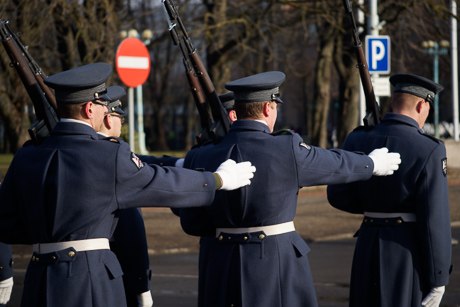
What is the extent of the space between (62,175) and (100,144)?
0.78 ft

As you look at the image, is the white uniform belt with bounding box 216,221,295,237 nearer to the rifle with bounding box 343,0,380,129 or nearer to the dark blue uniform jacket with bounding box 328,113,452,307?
the dark blue uniform jacket with bounding box 328,113,452,307

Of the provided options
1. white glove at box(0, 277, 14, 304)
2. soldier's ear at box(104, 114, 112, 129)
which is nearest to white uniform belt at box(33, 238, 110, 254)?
soldier's ear at box(104, 114, 112, 129)

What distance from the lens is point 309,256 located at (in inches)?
392

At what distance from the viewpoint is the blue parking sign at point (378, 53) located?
12148mm

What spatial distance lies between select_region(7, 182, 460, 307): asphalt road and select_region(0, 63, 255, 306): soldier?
3.52 metres

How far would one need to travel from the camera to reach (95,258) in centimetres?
396

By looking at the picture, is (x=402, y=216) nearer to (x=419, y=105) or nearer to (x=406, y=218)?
(x=406, y=218)

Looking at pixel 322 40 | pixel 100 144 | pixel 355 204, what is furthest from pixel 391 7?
pixel 100 144

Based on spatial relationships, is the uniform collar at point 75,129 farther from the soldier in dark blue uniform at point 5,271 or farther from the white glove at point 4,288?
the white glove at point 4,288

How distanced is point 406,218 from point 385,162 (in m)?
0.47

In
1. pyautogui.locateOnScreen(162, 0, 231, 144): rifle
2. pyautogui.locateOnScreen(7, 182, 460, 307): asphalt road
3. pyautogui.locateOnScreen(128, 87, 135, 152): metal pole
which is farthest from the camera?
pyautogui.locateOnScreen(128, 87, 135, 152): metal pole

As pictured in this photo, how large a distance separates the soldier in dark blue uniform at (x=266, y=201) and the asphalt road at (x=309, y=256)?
9.61 feet

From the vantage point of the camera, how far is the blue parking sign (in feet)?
39.9

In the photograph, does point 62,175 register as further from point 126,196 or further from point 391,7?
point 391,7
